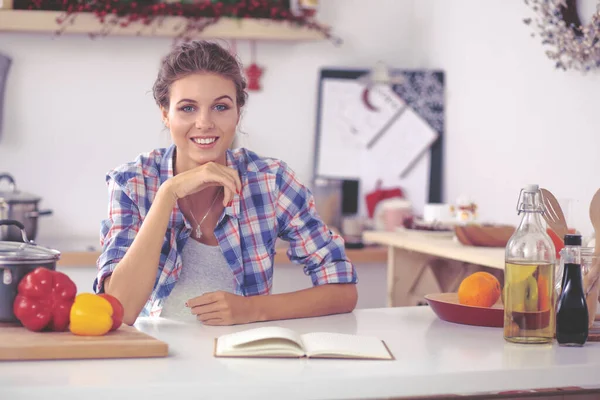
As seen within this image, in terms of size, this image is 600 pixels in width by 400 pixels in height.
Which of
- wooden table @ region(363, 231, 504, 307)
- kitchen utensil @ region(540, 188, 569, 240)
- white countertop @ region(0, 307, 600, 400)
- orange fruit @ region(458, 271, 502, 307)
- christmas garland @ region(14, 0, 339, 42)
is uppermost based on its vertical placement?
christmas garland @ region(14, 0, 339, 42)

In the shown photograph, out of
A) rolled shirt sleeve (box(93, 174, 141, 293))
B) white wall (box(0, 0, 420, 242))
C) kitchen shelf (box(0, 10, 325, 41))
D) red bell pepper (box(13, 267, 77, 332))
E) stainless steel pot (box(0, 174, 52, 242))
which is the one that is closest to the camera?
red bell pepper (box(13, 267, 77, 332))

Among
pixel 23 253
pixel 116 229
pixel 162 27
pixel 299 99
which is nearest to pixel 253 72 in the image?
pixel 299 99

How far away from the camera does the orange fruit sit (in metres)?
1.73

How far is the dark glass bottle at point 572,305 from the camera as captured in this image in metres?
1.48

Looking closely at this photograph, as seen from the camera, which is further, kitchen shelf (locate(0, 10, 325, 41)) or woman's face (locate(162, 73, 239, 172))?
kitchen shelf (locate(0, 10, 325, 41))

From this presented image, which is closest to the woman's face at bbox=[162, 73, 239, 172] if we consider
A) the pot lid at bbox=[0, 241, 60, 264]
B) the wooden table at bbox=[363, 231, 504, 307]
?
the pot lid at bbox=[0, 241, 60, 264]

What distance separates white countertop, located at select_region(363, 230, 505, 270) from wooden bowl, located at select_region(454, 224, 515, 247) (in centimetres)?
2

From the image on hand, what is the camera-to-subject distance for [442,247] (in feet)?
9.53

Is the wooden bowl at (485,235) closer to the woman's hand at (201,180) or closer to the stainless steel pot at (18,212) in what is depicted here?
the woman's hand at (201,180)

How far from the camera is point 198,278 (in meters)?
2.04

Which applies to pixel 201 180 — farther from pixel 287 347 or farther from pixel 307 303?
pixel 287 347

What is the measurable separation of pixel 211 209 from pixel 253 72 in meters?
1.97

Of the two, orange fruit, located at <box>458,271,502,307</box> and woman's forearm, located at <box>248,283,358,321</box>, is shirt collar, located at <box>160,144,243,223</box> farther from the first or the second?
orange fruit, located at <box>458,271,502,307</box>

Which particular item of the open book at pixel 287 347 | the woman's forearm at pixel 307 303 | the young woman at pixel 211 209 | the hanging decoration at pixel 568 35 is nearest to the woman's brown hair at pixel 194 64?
the young woman at pixel 211 209
